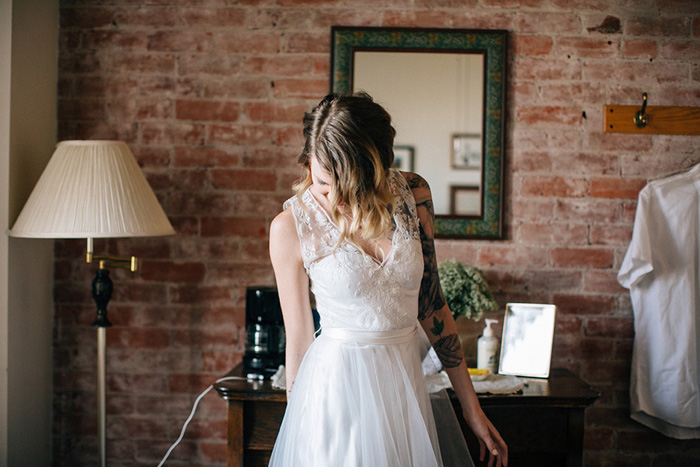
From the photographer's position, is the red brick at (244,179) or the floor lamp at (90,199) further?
the red brick at (244,179)

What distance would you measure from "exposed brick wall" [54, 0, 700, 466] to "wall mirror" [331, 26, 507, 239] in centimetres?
6

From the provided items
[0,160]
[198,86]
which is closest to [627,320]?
[198,86]

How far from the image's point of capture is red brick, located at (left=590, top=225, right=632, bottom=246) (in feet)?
7.29

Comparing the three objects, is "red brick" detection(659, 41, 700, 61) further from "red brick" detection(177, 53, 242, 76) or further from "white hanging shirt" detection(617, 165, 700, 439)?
"red brick" detection(177, 53, 242, 76)

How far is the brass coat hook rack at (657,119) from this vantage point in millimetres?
2195

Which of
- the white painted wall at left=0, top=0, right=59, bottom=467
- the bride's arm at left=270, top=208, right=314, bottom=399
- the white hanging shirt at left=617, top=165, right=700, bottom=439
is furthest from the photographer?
the white hanging shirt at left=617, top=165, right=700, bottom=439

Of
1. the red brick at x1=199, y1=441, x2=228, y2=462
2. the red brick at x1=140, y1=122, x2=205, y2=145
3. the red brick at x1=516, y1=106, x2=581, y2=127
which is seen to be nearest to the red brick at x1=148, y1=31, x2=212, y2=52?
the red brick at x1=140, y1=122, x2=205, y2=145

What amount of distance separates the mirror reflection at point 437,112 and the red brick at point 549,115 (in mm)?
179

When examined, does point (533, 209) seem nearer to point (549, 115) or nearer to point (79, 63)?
point (549, 115)

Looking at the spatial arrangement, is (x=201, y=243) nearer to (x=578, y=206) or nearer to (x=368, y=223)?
(x=368, y=223)

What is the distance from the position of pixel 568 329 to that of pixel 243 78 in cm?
168

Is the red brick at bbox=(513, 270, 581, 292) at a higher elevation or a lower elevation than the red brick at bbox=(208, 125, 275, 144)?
lower

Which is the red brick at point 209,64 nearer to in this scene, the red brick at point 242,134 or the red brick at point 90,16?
the red brick at point 242,134

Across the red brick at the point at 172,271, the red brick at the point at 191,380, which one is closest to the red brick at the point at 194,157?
the red brick at the point at 172,271
